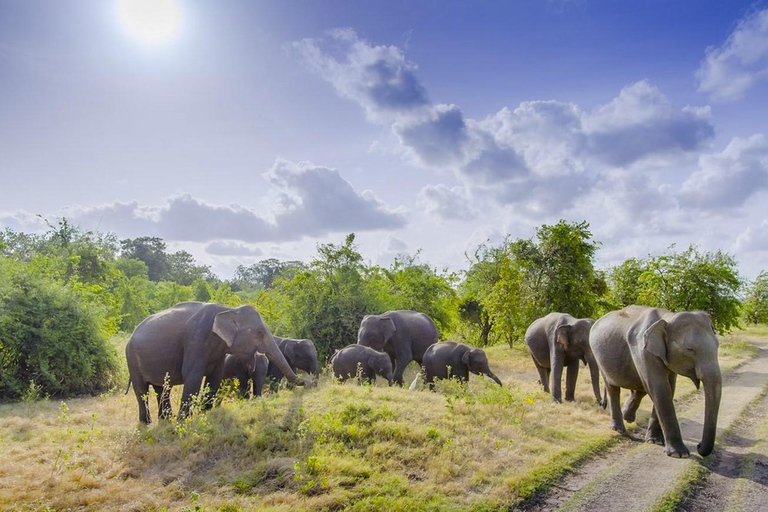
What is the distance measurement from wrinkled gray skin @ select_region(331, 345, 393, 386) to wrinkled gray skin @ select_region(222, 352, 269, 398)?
12.2ft

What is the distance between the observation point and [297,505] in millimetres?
6117

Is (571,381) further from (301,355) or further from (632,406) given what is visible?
(301,355)

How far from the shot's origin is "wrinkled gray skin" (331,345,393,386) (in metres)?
17.4

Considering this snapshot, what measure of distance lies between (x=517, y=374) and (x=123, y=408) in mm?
15577

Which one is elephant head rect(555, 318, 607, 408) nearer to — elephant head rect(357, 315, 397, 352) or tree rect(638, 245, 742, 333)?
elephant head rect(357, 315, 397, 352)

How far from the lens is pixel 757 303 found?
6303 centimetres

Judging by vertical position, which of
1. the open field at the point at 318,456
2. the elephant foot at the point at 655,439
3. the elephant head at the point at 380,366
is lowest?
the elephant foot at the point at 655,439

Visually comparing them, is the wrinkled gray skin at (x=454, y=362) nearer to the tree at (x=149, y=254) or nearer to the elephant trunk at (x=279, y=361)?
the elephant trunk at (x=279, y=361)

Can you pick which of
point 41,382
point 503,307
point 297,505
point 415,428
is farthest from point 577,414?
point 503,307

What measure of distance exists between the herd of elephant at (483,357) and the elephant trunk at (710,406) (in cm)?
2

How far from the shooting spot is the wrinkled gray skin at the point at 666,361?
8.52m

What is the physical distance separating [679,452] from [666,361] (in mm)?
1580

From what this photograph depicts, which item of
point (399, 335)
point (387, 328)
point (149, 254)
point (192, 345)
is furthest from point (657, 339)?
point (149, 254)

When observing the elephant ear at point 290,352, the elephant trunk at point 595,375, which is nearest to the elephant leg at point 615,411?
the elephant trunk at point 595,375
